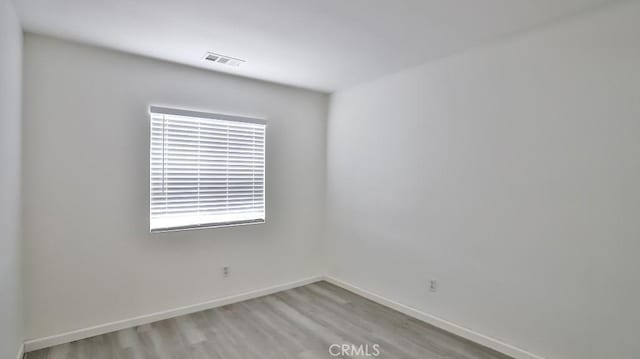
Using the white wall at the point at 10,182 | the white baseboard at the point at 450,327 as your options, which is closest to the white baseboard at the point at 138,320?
the white wall at the point at 10,182

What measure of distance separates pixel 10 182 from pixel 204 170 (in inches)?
60.7

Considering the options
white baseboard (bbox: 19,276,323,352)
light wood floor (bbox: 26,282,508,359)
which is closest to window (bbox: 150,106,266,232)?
white baseboard (bbox: 19,276,323,352)

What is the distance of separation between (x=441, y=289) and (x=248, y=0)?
2.87m

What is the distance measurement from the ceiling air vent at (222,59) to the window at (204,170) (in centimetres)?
56

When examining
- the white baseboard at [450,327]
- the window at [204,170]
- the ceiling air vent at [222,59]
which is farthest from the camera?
the window at [204,170]

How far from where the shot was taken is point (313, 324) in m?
3.13

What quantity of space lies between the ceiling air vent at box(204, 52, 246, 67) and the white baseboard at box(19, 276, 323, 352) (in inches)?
96.9

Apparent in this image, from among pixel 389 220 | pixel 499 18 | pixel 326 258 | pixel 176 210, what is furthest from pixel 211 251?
pixel 499 18

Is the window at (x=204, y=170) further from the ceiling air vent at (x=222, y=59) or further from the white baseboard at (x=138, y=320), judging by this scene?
the white baseboard at (x=138, y=320)

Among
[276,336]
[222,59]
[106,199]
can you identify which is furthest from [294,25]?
[276,336]

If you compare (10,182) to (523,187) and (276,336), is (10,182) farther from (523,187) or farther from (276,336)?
(523,187)

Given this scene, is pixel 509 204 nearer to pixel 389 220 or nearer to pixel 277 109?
pixel 389 220

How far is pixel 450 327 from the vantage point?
9.81 feet

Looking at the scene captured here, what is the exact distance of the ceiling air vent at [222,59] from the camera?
304 centimetres
